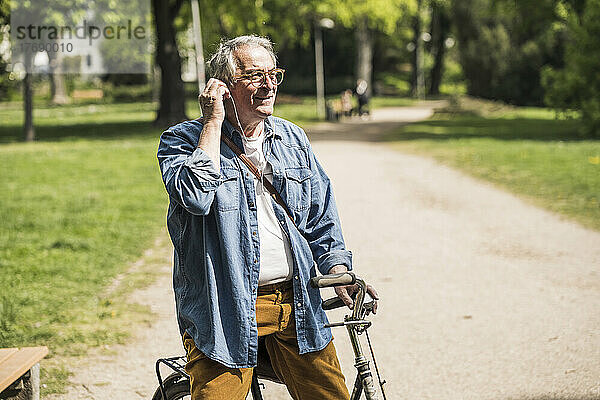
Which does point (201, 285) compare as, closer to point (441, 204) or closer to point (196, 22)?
point (441, 204)

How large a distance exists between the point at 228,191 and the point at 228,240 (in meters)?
0.17

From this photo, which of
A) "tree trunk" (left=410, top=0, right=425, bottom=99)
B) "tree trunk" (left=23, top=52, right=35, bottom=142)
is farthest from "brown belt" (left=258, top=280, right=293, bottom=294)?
"tree trunk" (left=410, top=0, right=425, bottom=99)

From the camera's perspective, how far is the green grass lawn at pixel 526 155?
39.7 ft

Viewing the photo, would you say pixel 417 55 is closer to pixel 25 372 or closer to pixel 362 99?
pixel 362 99

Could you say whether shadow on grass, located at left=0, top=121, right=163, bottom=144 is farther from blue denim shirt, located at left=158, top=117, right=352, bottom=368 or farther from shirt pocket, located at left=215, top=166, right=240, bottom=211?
shirt pocket, located at left=215, top=166, right=240, bottom=211

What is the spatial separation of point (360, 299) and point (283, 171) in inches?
20.7

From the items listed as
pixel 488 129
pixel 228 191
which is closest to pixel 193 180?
pixel 228 191

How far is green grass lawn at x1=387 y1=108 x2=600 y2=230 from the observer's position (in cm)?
1209

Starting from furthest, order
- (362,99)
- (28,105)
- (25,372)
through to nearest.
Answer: (362,99)
(28,105)
(25,372)

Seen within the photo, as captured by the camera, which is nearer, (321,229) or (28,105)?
(321,229)

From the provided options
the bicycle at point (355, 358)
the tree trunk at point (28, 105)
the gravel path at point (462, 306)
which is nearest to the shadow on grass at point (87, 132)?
the tree trunk at point (28, 105)

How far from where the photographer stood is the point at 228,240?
112 inches

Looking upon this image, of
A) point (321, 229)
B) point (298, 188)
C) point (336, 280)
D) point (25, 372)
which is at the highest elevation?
point (298, 188)

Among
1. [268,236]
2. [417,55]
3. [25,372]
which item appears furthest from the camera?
[417,55]
